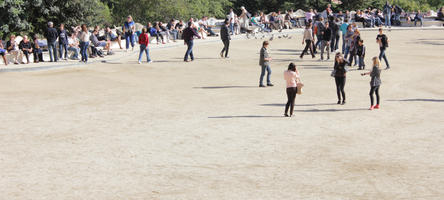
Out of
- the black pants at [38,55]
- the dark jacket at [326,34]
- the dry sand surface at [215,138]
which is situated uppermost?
the dark jacket at [326,34]

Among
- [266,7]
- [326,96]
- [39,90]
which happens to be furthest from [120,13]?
[326,96]

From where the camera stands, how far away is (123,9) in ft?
183

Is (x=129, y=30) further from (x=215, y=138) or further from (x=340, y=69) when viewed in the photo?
(x=215, y=138)

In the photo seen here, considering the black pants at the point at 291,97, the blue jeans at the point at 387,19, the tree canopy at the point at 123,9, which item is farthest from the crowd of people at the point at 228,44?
the blue jeans at the point at 387,19

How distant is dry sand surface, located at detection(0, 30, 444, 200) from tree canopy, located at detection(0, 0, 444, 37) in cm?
889

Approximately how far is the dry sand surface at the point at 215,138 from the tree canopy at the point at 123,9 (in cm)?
889

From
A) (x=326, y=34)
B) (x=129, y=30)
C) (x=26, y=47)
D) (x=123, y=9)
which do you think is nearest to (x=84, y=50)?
(x=26, y=47)

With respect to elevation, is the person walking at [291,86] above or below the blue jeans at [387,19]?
below

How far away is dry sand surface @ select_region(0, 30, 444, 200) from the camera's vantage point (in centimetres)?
989

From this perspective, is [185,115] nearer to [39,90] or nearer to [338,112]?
[338,112]

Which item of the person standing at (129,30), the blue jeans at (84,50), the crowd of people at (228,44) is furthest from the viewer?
the person standing at (129,30)

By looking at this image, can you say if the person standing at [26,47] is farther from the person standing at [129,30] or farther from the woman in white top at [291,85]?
the woman in white top at [291,85]

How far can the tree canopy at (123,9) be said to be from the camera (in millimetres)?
31338

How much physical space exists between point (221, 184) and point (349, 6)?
5272 centimetres
